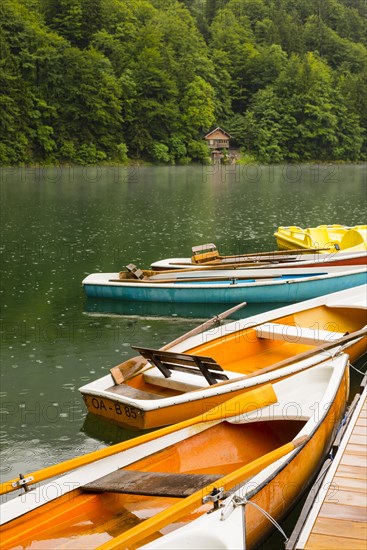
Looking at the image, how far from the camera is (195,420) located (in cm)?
813

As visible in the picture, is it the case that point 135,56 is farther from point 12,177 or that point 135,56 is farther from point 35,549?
point 35,549

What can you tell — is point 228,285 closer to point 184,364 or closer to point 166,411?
point 184,364

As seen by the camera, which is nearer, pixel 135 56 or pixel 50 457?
pixel 50 457

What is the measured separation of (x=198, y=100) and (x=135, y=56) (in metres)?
9.73

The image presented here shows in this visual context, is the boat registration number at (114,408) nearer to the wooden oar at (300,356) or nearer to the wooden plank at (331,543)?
the wooden oar at (300,356)

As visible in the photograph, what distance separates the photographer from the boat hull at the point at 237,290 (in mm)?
17141

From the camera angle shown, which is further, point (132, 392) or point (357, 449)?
point (132, 392)

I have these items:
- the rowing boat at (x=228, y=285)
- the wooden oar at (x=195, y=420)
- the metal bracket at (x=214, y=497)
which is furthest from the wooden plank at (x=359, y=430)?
the rowing boat at (x=228, y=285)

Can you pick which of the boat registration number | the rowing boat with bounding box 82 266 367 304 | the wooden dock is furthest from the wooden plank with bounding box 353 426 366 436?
the rowing boat with bounding box 82 266 367 304

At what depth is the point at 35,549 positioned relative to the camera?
610 cm

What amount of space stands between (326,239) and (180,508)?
17807 millimetres

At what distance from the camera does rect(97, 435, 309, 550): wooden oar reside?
570 centimetres

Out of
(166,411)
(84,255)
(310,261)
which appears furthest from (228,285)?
(84,255)

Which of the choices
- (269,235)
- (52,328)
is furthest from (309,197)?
(52,328)
